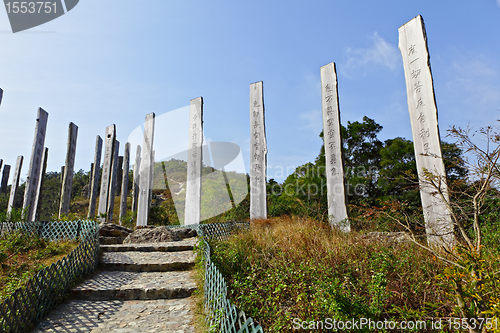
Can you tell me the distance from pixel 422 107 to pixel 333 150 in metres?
2.22

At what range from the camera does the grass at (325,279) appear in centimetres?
324

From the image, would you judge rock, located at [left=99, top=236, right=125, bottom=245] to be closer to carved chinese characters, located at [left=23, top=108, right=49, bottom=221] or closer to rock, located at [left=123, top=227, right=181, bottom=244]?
rock, located at [left=123, top=227, right=181, bottom=244]

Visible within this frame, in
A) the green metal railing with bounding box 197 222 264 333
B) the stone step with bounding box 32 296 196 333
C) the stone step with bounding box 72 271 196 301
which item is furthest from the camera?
the stone step with bounding box 72 271 196 301

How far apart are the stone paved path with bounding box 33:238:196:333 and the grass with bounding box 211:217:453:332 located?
2.35ft

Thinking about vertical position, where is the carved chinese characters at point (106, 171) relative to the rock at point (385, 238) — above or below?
above

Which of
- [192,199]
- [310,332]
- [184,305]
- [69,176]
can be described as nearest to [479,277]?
[310,332]

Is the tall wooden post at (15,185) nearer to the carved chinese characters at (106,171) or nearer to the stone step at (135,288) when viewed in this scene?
the carved chinese characters at (106,171)

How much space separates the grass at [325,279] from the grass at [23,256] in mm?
2982

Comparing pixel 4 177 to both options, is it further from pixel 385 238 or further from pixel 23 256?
pixel 385 238

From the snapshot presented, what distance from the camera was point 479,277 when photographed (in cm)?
232

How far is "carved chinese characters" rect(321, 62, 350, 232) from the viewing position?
7371 millimetres

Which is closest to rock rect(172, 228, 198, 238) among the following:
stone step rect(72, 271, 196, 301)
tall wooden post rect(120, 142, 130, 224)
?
stone step rect(72, 271, 196, 301)

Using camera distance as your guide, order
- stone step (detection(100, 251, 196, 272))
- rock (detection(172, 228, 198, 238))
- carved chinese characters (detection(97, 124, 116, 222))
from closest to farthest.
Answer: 1. stone step (detection(100, 251, 196, 272))
2. rock (detection(172, 228, 198, 238))
3. carved chinese characters (detection(97, 124, 116, 222))

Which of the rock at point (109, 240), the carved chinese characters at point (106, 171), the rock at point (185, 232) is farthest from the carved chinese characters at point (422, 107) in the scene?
the carved chinese characters at point (106, 171)
